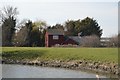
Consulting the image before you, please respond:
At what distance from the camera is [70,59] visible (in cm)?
4169

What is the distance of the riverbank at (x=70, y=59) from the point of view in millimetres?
35562

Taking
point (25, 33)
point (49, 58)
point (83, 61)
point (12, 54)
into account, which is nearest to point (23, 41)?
point (25, 33)

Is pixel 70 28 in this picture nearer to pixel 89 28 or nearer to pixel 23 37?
pixel 89 28

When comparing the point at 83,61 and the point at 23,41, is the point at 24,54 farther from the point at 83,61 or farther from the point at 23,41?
the point at 23,41

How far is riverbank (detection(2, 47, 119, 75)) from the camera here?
35562mm

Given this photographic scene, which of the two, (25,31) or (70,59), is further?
(25,31)

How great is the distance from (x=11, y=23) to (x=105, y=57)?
47.3 meters

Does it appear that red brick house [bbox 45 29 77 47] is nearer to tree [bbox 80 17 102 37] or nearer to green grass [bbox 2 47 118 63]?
tree [bbox 80 17 102 37]

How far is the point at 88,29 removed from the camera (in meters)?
94.4

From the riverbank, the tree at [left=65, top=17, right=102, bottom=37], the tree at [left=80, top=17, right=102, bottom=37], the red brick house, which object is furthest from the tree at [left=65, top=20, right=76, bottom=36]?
the riverbank

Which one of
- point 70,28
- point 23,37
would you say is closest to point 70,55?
point 23,37

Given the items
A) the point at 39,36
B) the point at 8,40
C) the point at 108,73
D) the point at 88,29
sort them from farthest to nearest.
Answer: the point at 88,29 < the point at 39,36 < the point at 8,40 < the point at 108,73

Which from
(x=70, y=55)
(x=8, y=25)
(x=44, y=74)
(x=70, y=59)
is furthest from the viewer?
(x=8, y=25)

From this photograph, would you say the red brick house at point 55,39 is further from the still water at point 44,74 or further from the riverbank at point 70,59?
the still water at point 44,74
